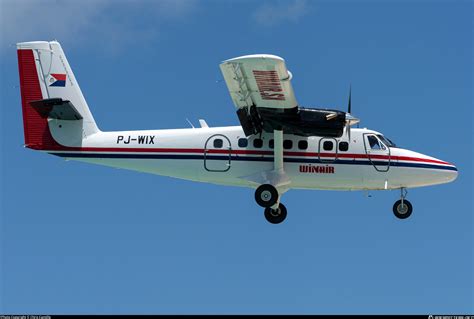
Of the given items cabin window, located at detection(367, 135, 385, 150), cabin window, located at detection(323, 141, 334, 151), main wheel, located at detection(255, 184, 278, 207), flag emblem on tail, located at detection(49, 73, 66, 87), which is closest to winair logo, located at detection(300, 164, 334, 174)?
cabin window, located at detection(323, 141, 334, 151)

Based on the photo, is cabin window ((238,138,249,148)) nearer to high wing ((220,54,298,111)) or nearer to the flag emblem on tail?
high wing ((220,54,298,111))

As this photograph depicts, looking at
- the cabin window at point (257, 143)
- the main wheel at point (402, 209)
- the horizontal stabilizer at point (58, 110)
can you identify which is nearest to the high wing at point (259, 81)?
the cabin window at point (257, 143)

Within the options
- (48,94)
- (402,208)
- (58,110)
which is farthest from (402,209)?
(48,94)

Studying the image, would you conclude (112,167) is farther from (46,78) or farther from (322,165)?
(322,165)

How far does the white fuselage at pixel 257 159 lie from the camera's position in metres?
29.1

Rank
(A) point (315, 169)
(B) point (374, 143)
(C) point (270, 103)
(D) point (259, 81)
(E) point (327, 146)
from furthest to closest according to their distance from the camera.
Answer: (B) point (374, 143)
(E) point (327, 146)
(A) point (315, 169)
(C) point (270, 103)
(D) point (259, 81)

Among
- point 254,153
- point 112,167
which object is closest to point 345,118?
point 254,153

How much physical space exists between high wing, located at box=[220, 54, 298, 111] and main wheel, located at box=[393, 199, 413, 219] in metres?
4.89

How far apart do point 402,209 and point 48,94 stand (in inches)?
486

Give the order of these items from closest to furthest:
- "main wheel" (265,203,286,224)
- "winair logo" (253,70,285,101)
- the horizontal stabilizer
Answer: "winair logo" (253,70,285,101), the horizontal stabilizer, "main wheel" (265,203,286,224)

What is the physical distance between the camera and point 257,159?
1146 inches

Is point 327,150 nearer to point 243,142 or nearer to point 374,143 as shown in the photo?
point 374,143

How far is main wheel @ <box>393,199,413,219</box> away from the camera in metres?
29.3

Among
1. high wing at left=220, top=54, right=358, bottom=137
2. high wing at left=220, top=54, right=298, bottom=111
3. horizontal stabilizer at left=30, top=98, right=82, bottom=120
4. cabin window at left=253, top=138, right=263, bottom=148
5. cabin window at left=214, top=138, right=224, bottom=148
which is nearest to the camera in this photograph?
high wing at left=220, top=54, right=298, bottom=111
